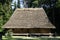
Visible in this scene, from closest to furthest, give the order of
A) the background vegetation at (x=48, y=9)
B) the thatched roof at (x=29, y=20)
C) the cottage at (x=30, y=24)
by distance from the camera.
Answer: the cottage at (x=30, y=24) → the thatched roof at (x=29, y=20) → the background vegetation at (x=48, y=9)

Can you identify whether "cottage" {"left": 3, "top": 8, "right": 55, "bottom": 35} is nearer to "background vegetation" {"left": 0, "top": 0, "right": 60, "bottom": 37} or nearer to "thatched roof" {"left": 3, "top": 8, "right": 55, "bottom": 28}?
"thatched roof" {"left": 3, "top": 8, "right": 55, "bottom": 28}

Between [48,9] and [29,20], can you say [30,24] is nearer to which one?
[29,20]

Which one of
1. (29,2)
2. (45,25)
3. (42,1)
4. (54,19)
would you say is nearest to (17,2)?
(29,2)

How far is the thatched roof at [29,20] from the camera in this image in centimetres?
3459

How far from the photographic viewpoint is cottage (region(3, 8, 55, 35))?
113ft

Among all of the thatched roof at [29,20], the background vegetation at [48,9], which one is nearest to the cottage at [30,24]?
the thatched roof at [29,20]

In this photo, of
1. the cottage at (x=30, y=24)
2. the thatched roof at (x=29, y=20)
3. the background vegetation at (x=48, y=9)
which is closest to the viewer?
the cottage at (x=30, y=24)

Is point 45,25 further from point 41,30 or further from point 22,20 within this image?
point 22,20

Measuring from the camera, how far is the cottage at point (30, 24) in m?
34.4

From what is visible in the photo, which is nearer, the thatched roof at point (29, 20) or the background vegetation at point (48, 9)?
the thatched roof at point (29, 20)

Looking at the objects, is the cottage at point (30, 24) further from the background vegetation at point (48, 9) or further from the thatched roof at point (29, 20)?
the background vegetation at point (48, 9)

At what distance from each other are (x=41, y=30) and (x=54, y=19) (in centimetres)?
1197

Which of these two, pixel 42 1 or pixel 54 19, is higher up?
pixel 42 1

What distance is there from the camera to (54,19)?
4631 cm
